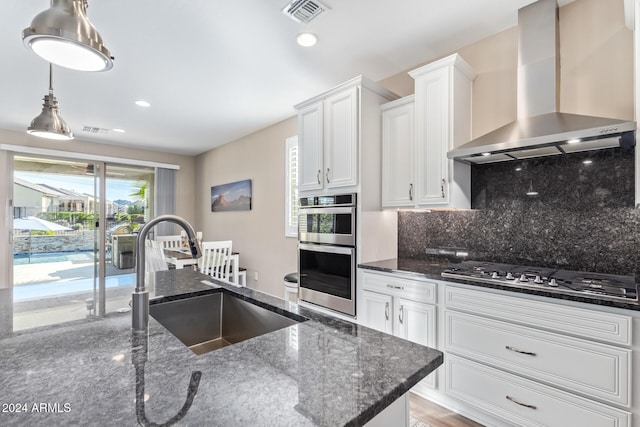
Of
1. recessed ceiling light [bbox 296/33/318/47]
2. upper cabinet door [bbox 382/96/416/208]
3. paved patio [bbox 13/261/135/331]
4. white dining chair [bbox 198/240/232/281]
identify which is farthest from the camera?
white dining chair [bbox 198/240/232/281]

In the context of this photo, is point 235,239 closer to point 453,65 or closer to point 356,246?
point 356,246

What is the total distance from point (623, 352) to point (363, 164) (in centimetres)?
184

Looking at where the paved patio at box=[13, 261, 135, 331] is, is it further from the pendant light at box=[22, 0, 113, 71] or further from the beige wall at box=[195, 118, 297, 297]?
the beige wall at box=[195, 118, 297, 297]

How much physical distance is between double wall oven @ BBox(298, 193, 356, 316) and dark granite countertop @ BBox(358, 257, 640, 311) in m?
0.22

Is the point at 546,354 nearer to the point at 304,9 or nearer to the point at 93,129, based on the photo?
the point at 304,9

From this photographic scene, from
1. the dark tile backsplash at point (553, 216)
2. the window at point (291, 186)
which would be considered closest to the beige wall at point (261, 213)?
the window at point (291, 186)

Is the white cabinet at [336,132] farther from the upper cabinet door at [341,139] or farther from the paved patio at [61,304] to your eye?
the paved patio at [61,304]

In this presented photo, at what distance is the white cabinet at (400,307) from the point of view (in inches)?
82.0

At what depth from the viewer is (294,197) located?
4215 mm

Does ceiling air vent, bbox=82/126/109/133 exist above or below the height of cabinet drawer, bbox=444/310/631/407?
above

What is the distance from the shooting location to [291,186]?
4.27m

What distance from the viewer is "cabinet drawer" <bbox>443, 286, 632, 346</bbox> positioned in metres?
1.43

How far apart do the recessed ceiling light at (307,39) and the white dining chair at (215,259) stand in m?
2.60

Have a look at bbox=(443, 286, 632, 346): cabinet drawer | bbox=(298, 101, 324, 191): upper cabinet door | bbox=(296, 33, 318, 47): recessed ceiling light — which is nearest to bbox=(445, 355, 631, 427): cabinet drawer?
bbox=(443, 286, 632, 346): cabinet drawer
